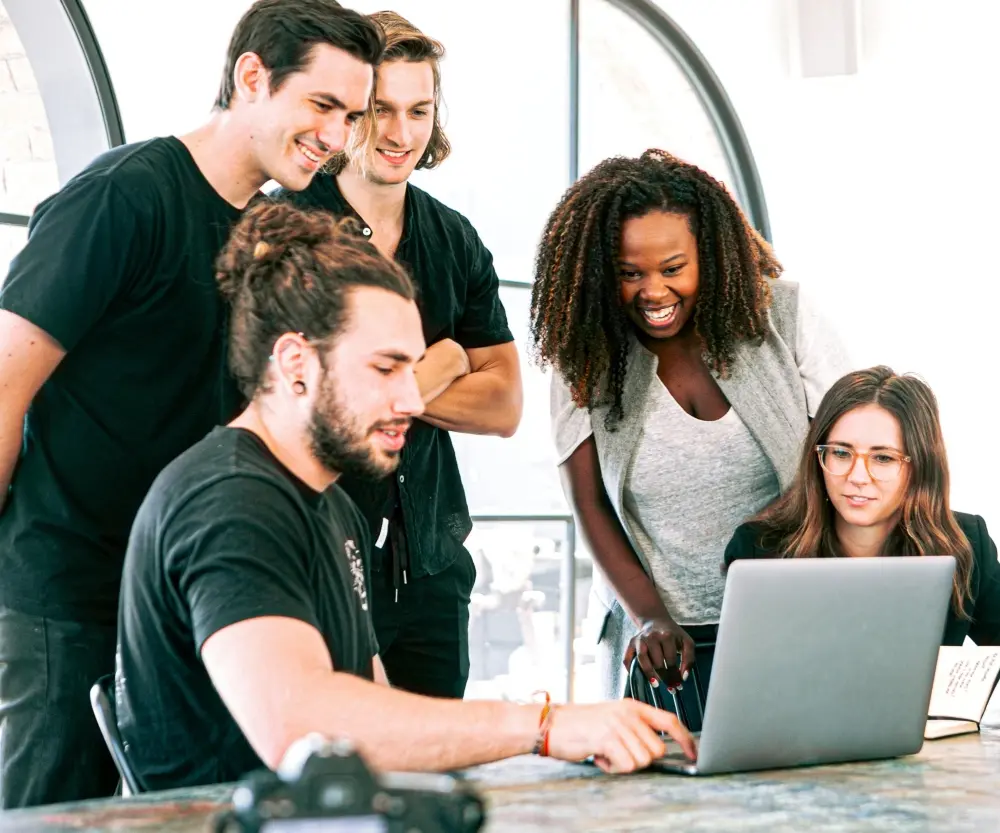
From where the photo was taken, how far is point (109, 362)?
6.02 feet

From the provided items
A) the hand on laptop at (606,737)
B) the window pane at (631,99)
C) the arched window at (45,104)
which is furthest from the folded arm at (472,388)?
the window pane at (631,99)

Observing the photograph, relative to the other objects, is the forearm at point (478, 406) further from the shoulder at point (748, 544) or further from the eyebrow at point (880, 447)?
the eyebrow at point (880, 447)

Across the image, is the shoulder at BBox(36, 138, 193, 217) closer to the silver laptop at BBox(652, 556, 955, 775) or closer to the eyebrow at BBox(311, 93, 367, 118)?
the eyebrow at BBox(311, 93, 367, 118)

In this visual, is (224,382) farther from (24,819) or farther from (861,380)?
(861,380)

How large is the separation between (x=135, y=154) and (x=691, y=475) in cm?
109

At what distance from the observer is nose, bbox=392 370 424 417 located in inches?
61.8

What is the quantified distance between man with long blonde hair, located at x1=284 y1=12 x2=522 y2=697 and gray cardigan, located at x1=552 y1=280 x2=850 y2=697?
0.68 ft

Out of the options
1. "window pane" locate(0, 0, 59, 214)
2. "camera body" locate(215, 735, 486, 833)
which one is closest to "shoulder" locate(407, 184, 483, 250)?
"camera body" locate(215, 735, 486, 833)

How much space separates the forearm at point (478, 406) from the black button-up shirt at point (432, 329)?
9 cm

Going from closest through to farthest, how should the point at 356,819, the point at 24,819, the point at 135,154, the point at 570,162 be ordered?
the point at 356,819 → the point at 24,819 → the point at 135,154 → the point at 570,162

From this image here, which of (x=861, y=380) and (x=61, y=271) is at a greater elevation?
(x=61, y=271)

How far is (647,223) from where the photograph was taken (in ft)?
7.68

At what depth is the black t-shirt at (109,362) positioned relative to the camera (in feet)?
5.79

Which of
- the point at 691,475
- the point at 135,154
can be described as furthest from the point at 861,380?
the point at 135,154
